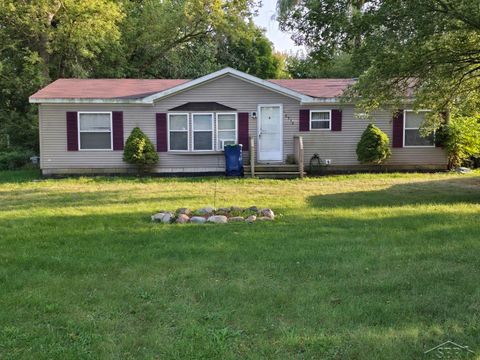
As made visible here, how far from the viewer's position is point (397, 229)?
720 cm

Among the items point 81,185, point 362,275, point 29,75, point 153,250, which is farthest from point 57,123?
point 362,275

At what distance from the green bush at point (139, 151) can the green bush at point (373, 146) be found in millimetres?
6588

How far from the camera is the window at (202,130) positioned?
16.0 metres

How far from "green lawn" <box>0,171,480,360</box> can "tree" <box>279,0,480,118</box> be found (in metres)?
2.53

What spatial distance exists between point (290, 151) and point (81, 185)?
670cm

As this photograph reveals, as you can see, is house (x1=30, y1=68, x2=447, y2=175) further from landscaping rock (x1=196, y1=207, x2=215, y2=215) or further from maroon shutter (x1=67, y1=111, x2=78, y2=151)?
landscaping rock (x1=196, y1=207, x2=215, y2=215)

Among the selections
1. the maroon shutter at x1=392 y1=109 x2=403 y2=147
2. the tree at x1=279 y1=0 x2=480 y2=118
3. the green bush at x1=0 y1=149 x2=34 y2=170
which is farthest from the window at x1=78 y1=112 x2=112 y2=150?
the maroon shutter at x1=392 y1=109 x2=403 y2=147

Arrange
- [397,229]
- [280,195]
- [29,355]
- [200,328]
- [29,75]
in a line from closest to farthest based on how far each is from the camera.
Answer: [29,355], [200,328], [397,229], [280,195], [29,75]

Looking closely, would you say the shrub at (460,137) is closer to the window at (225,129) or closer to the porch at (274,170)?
the porch at (274,170)

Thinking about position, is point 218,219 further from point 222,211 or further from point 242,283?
point 242,283

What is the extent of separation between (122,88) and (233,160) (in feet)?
15.8

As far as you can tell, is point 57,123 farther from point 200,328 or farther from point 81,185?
point 200,328

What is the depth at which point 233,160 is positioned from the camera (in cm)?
1545

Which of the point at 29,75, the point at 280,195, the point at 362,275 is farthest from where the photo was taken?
the point at 29,75
